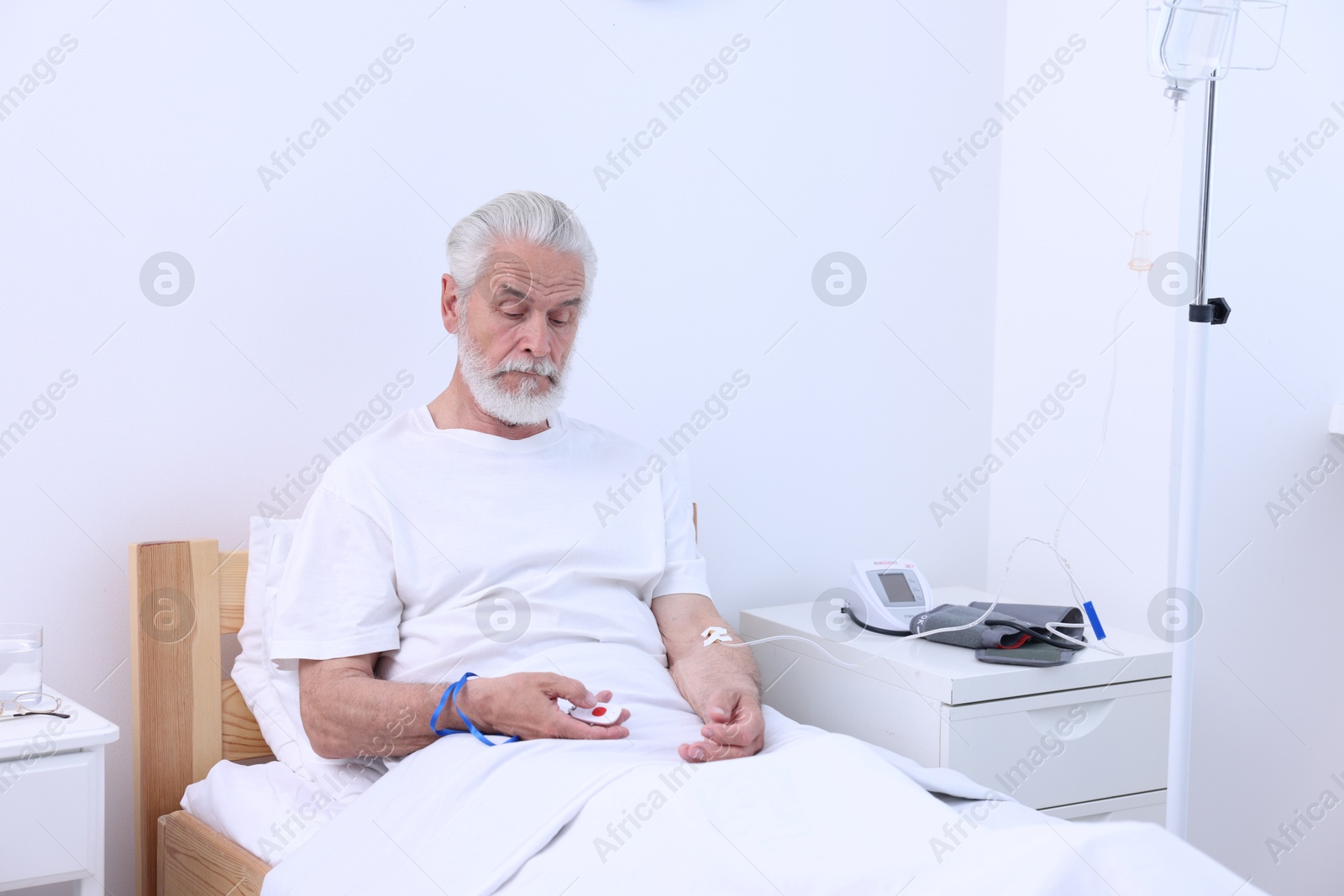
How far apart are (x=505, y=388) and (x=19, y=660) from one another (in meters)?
0.66

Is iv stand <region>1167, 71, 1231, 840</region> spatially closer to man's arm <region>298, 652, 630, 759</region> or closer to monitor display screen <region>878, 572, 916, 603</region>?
monitor display screen <region>878, 572, 916, 603</region>

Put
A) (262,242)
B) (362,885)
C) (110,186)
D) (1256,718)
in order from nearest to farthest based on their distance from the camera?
(362,885) < (110,186) < (262,242) < (1256,718)

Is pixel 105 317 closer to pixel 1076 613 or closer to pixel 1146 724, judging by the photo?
pixel 1076 613

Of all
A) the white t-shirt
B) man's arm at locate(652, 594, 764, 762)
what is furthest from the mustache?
man's arm at locate(652, 594, 764, 762)

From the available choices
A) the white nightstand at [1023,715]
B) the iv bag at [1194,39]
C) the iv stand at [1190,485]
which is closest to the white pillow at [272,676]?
the white nightstand at [1023,715]

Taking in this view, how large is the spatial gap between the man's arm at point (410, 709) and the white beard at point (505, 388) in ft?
1.24

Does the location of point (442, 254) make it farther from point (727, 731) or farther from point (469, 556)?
point (727, 731)

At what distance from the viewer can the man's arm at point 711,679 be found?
4.49 feet

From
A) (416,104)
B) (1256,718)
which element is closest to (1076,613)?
(1256,718)

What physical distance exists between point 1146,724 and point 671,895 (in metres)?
1.00

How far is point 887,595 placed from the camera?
6.09 feet

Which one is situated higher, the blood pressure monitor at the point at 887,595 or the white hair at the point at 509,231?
the white hair at the point at 509,231

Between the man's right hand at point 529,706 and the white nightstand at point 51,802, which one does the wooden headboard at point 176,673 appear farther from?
the man's right hand at point 529,706

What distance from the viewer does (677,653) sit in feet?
5.29
